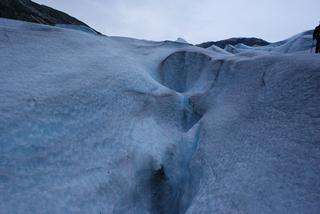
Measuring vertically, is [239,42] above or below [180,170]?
above

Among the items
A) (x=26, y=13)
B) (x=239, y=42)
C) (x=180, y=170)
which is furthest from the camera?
(x=239, y=42)

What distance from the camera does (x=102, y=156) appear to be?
10.0 ft

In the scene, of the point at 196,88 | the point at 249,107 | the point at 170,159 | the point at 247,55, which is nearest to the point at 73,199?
the point at 170,159

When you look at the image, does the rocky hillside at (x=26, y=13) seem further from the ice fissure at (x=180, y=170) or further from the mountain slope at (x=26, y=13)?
the ice fissure at (x=180, y=170)

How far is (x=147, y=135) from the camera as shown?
351cm

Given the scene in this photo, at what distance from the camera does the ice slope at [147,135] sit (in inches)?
95.2

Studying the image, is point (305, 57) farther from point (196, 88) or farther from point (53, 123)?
point (53, 123)

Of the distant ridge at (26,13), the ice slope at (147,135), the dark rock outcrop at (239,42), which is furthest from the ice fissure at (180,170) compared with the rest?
the dark rock outcrop at (239,42)

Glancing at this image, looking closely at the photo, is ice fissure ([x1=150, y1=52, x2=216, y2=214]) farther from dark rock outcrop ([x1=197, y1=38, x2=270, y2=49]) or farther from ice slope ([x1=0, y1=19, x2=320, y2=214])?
dark rock outcrop ([x1=197, y1=38, x2=270, y2=49])

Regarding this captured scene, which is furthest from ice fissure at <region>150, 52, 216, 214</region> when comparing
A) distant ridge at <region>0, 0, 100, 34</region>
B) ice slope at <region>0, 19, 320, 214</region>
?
distant ridge at <region>0, 0, 100, 34</region>

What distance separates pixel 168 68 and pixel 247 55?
1517mm

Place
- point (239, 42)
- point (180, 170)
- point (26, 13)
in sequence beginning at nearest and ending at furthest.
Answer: point (180, 170), point (26, 13), point (239, 42)

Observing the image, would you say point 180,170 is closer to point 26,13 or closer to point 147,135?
point 147,135

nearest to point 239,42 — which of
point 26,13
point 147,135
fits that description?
point 26,13
